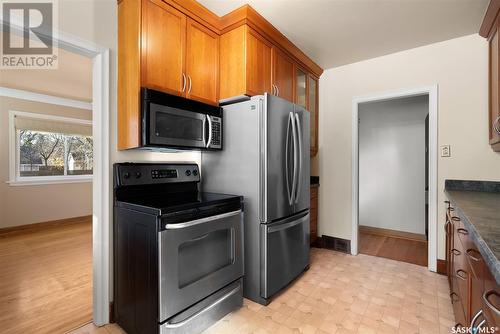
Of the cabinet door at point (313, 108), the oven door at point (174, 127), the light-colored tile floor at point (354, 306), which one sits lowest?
the light-colored tile floor at point (354, 306)

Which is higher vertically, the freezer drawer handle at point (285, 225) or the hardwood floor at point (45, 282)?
the freezer drawer handle at point (285, 225)

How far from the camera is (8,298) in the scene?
6.62ft

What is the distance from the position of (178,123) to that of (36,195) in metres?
4.16

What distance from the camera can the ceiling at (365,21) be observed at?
6.41 feet

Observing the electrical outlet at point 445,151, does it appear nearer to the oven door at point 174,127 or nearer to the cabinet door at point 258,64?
the cabinet door at point 258,64

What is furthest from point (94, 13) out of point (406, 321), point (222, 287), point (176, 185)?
point (406, 321)

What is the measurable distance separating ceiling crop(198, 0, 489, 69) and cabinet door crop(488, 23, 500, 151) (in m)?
0.28

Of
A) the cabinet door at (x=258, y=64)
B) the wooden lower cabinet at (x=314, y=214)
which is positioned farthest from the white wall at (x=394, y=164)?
the cabinet door at (x=258, y=64)

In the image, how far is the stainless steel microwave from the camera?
1.56 meters

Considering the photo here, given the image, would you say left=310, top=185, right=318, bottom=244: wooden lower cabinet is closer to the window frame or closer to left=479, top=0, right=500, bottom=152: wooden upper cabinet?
left=479, top=0, right=500, bottom=152: wooden upper cabinet

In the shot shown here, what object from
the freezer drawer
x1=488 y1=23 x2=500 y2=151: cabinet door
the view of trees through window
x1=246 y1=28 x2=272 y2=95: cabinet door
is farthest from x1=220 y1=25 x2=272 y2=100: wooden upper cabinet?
the view of trees through window

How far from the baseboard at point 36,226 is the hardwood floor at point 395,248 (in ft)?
16.5

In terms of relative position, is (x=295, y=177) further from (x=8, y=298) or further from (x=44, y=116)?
(x=44, y=116)

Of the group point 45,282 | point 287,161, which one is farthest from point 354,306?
point 45,282
